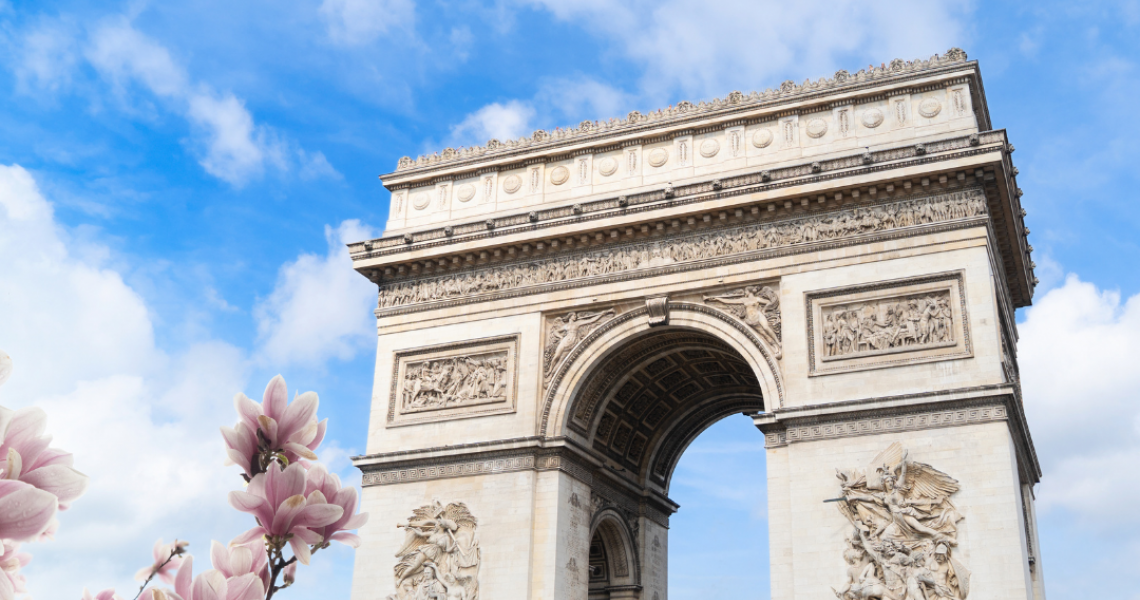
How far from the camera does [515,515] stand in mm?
20078

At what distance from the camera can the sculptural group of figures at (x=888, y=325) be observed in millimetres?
18594

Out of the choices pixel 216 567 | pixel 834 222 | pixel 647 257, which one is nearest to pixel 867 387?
pixel 834 222

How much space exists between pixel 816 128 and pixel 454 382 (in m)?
8.74

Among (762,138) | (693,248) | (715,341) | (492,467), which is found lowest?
(492,467)

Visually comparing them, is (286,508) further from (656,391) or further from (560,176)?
(656,391)

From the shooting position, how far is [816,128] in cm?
2128

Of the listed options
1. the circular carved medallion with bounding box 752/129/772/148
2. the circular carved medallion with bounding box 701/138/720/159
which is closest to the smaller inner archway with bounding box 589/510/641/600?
the circular carved medallion with bounding box 701/138/720/159

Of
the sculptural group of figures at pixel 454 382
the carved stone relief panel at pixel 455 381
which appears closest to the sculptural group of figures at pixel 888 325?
the carved stone relief panel at pixel 455 381

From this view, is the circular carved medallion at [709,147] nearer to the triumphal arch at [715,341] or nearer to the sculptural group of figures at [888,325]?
the triumphal arch at [715,341]

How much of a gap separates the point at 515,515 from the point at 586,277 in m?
4.89

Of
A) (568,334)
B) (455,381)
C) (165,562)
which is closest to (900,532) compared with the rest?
(568,334)

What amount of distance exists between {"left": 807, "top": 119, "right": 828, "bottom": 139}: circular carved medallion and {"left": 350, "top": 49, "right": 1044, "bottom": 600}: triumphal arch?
13 cm

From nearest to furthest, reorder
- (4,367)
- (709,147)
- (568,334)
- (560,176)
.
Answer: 1. (4,367)
2. (568,334)
3. (709,147)
4. (560,176)

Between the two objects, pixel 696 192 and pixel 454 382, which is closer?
pixel 696 192
